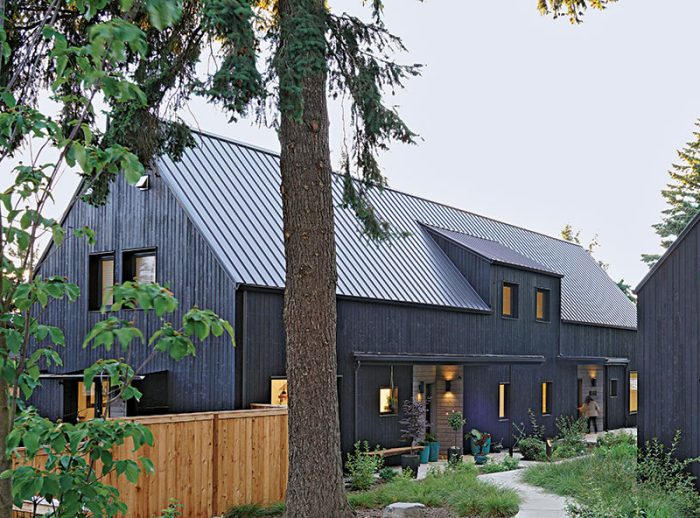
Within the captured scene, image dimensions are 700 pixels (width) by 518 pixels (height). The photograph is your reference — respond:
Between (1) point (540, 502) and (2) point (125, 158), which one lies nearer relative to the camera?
(2) point (125, 158)

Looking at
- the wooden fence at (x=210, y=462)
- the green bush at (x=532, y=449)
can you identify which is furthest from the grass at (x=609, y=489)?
the wooden fence at (x=210, y=462)

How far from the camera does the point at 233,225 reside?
55.1 ft

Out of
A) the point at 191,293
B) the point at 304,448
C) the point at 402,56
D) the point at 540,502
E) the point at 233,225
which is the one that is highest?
the point at 402,56

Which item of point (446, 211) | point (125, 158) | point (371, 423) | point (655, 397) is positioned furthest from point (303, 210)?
point (446, 211)

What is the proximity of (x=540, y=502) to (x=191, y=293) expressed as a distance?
7.70 meters

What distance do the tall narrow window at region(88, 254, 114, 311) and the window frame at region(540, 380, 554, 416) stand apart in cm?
1421

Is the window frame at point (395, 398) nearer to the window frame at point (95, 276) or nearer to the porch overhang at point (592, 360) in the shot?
the window frame at point (95, 276)

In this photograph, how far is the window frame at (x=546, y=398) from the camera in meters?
25.9

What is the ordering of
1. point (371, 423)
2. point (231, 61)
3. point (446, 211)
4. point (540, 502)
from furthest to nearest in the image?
point (446, 211)
point (371, 423)
point (540, 502)
point (231, 61)

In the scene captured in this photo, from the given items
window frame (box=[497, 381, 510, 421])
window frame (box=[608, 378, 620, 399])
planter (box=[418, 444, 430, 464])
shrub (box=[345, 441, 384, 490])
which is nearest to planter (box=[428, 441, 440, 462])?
planter (box=[418, 444, 430, 464])

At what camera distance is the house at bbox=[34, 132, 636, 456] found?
15.8 metres

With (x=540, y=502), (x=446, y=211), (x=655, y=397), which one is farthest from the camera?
(x=446, y=211)

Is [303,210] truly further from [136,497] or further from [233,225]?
[233,225]

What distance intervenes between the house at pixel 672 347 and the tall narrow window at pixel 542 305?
11884 millimetres
